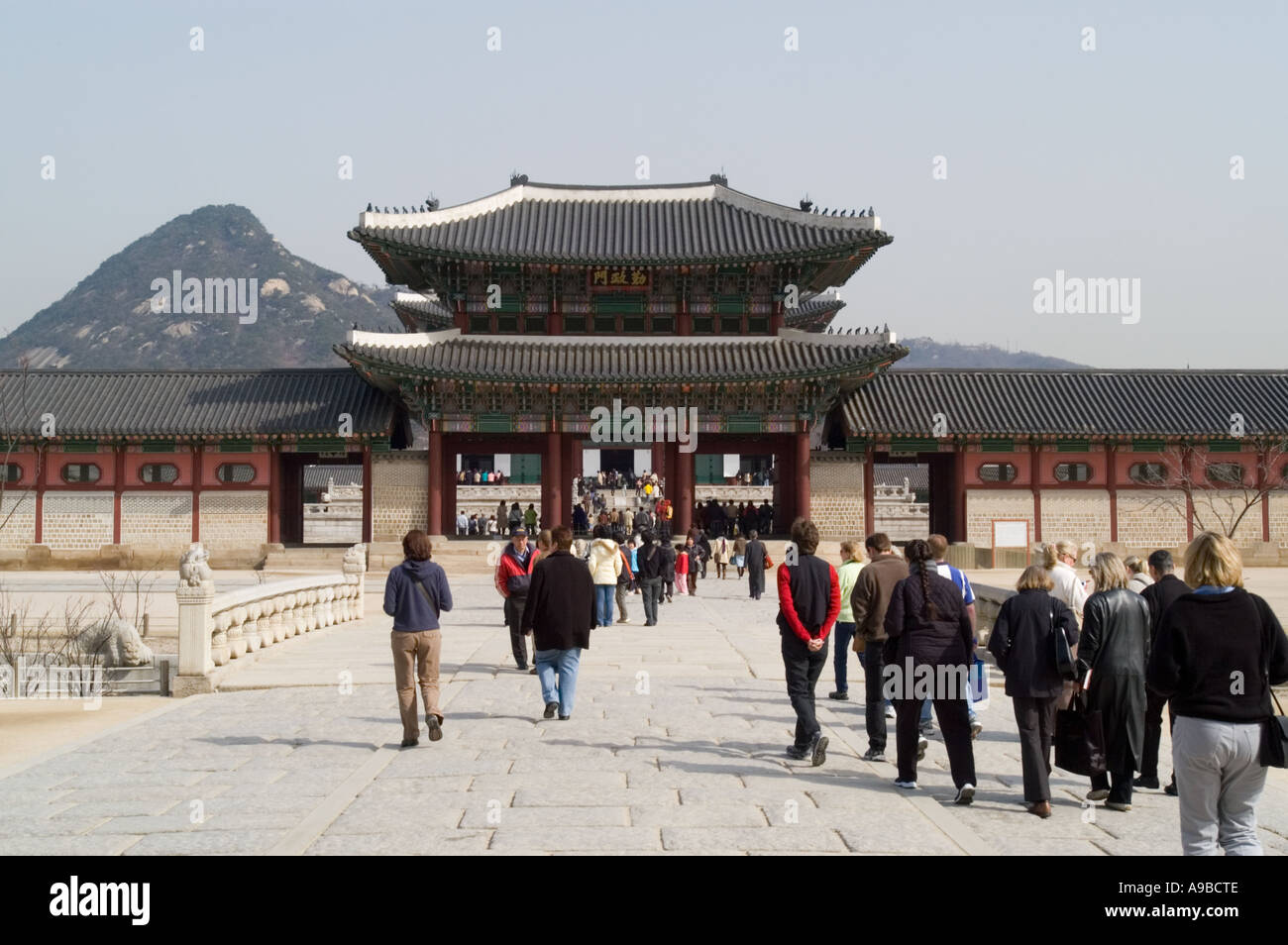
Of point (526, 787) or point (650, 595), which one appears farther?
point (650, 595)

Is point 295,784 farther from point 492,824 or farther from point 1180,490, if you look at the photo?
point 1180,490

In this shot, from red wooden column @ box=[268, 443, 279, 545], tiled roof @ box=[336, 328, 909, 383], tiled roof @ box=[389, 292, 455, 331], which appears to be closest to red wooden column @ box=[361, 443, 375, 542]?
red wooden column @ box=[268, 443, 279, 545]

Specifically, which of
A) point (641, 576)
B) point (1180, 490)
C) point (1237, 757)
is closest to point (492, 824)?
point (1237, 757)

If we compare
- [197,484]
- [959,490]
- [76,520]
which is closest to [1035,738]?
[959,490]

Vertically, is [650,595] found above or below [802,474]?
below

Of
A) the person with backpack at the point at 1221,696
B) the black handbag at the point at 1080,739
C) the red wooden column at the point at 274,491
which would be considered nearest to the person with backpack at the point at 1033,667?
the black handbag at the point at 1080,739

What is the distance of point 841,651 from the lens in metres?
12.6

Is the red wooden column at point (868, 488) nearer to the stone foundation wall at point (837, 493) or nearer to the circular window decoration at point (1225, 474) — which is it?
the stone foundation wall at point (837, 493)

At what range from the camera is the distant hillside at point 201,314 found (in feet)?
522

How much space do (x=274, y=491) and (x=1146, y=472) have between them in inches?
1022

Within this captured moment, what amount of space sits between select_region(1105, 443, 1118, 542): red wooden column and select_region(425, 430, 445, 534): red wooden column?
19822mm

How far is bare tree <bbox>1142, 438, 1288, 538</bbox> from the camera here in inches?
1391

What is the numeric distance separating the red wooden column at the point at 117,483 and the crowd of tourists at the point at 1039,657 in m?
25.8

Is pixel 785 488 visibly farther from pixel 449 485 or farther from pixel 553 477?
pixel 449 485
